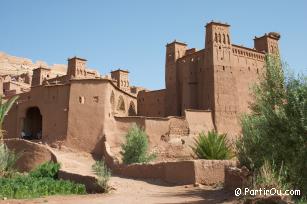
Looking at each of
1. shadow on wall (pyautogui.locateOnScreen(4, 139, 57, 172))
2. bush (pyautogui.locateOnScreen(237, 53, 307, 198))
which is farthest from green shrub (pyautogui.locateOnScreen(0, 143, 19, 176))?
bush (pyautogui.locateOnScreen(237, 53, 307, 198))

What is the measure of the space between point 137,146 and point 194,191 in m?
7.94

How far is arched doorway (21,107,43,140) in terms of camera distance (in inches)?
1220

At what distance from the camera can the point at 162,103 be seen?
3566 cm

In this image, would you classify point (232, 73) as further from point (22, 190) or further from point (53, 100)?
point (22, 190)

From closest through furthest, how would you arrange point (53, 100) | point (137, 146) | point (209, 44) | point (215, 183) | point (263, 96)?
point (263, 96) < point (215, 183) < point (137, 146) < point (53, 100) < point (209, 44)

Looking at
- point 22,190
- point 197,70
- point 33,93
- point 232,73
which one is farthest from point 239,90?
point 22,190

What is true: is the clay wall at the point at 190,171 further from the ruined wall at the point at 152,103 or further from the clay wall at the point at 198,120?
the ruined wall at the point at 152,103

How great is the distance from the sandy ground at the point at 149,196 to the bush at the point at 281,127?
1.77 meters

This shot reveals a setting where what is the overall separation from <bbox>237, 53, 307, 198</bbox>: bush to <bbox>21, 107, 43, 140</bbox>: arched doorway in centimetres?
2087

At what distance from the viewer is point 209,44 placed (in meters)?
32.0

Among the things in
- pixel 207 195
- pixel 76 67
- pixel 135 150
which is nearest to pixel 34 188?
pixel 207 195

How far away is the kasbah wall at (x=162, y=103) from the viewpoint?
89.9 ft

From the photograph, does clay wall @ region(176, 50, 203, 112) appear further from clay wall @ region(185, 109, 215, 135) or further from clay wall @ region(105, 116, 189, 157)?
clay wall @ region(105, 116, 189, 157)

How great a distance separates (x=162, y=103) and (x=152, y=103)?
1118 millimetres
